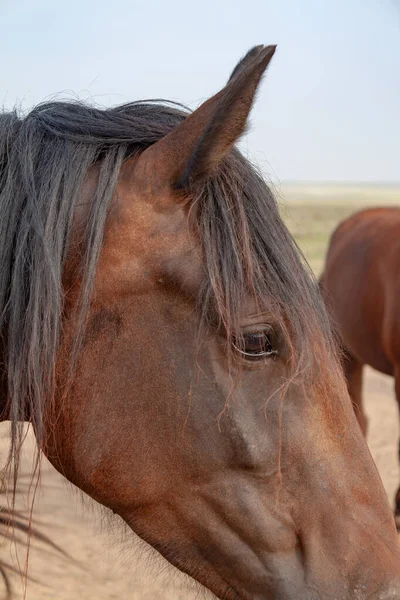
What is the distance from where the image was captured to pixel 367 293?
6.43 m

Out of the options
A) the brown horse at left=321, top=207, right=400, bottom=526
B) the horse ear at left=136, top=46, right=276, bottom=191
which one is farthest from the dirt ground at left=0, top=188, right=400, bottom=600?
the brown horse at left=321, top=207, right=400, bottom=526

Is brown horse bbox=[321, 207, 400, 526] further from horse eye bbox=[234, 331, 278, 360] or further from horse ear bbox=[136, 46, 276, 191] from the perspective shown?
horse ear bbox=[136, 46, 276, 191]

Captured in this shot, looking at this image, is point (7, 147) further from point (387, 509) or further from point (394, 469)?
point (394, 469)

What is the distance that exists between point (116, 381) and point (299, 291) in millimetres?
555

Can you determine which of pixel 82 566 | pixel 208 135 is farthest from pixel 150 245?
pixel 82 566

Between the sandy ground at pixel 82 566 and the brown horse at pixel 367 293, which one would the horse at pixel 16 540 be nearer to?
the sandy ground at pixel 82 566

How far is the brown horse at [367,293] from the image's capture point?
5859 mm

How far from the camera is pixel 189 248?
1.71 meters

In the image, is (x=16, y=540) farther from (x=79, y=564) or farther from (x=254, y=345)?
(x=254, y=345)

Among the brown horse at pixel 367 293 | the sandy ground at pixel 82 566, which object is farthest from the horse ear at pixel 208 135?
the brown horse at pixel 367 293

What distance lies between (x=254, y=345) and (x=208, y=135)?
555 mm

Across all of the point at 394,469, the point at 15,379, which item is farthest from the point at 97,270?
the point at 394,469

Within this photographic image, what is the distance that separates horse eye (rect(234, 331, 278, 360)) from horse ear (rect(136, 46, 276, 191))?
0.43 metres

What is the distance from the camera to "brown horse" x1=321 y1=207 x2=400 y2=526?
5.86 meters
